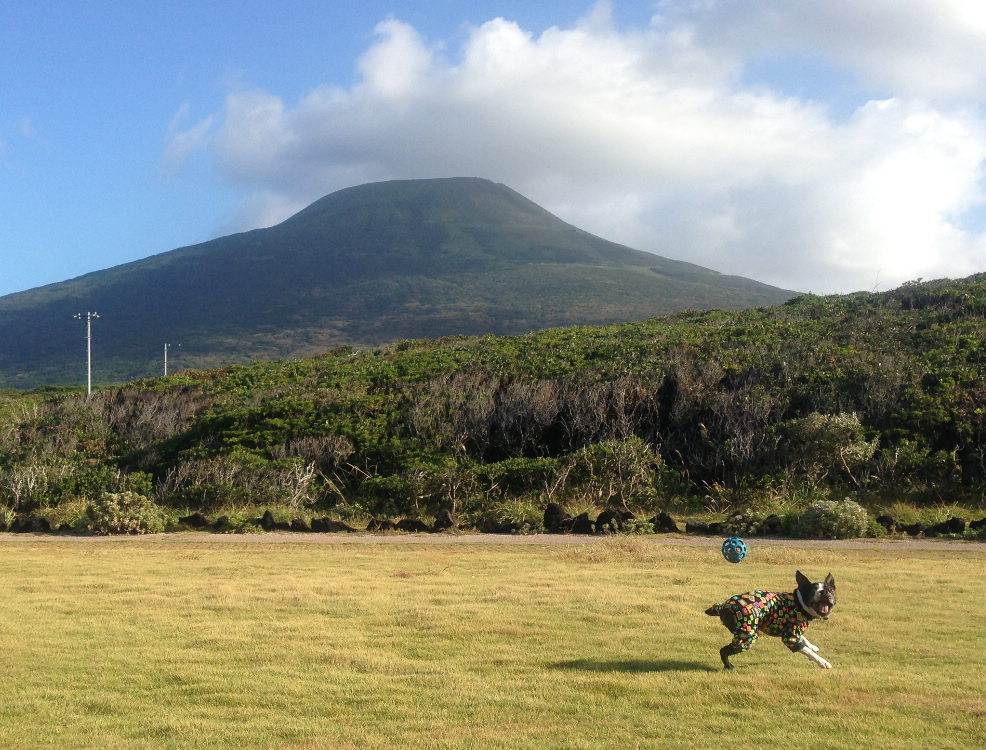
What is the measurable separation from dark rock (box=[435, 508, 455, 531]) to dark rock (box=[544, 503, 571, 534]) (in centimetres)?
189

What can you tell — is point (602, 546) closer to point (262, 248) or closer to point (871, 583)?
point (871, 583)

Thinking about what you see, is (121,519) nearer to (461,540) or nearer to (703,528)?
(461,540)

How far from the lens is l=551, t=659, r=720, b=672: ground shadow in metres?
7.12

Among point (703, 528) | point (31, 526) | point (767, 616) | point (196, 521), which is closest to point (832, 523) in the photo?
point (703, 528)

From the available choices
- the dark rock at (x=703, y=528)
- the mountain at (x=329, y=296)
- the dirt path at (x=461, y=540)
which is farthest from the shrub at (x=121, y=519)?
the mountain at (x=329, y=296)

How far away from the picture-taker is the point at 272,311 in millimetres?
144875

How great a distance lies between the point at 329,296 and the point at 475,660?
484ft

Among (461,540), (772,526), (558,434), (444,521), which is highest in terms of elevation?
(558,434)

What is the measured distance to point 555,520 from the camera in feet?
56.7

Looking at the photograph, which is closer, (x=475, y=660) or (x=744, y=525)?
(x=475, y=660)

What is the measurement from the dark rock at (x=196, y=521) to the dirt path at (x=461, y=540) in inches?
22.4

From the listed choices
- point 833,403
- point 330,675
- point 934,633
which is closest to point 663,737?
point 330,675

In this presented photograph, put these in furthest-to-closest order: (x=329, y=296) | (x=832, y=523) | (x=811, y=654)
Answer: (x=329, y=296), (x=832, y=523), (x=811, y=654)

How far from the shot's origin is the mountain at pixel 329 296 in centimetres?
12362
